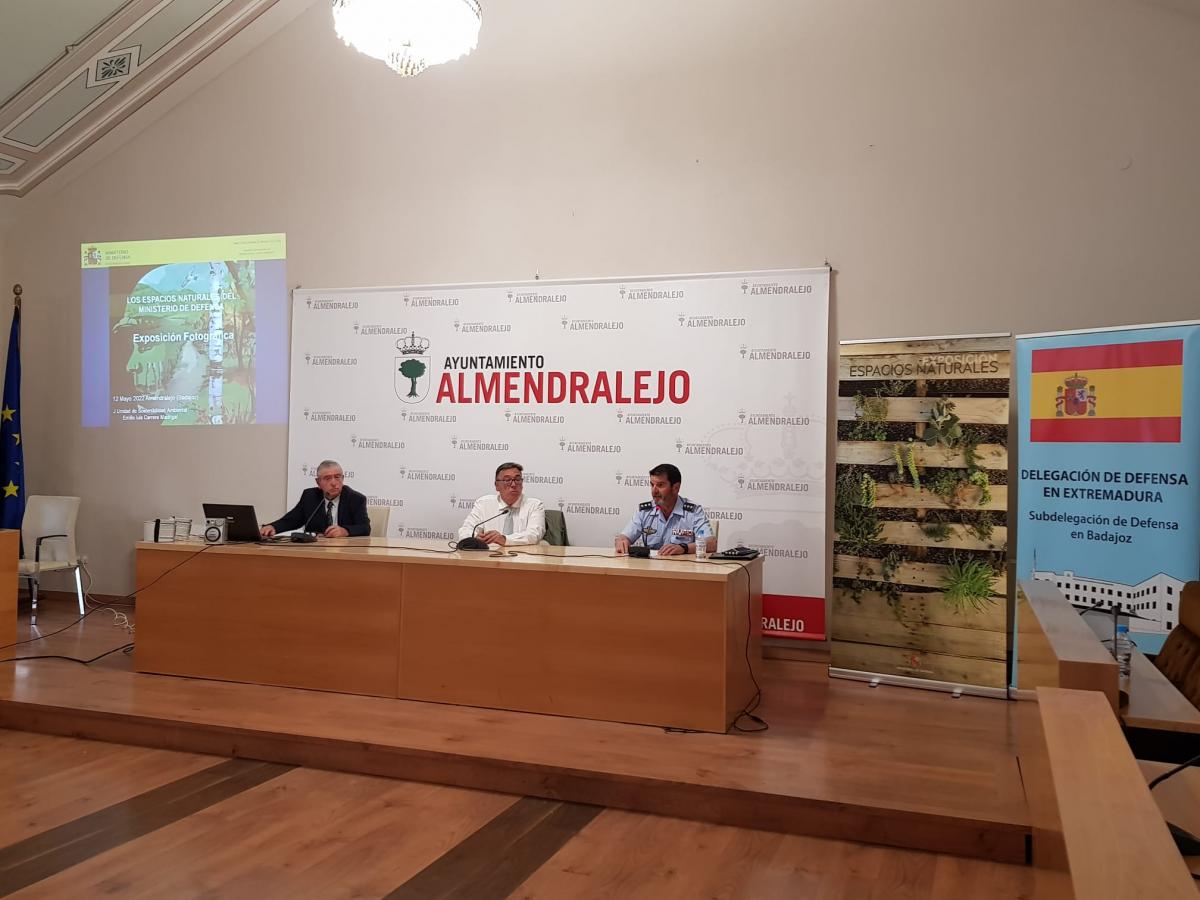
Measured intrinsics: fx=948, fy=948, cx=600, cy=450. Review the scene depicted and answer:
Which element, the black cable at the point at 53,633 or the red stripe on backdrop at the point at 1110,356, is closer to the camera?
the red stripe on backdrop at the point at 1110,356

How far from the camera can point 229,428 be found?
21.5ft

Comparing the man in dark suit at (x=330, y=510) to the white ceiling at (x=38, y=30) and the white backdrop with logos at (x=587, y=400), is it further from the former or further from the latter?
the white ceiling at (x=38, y=30)

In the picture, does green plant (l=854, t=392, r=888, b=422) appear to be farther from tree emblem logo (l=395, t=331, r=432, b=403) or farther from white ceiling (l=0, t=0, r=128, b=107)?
white ceiling (l=0, t=0, r=128, b=107)

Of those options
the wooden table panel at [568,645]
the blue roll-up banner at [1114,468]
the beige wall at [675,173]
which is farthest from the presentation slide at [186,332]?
the blue roll-up banner at [1114,468]

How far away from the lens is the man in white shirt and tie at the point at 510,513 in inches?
195

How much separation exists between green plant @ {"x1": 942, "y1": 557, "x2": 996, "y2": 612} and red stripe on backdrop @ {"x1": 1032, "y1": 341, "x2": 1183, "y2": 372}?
99cm

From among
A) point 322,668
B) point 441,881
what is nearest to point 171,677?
point 322,668

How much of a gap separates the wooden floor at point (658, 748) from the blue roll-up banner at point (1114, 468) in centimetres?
77

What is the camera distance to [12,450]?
22.0 ft

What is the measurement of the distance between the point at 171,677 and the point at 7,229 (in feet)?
15.5

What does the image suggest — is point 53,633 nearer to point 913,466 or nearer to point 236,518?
point 236,518

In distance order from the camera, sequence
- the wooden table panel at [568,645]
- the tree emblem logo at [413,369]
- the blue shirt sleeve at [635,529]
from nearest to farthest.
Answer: the wooden table panel at [568,645] < the blue shirt sleeve at [635,529] < the tree emblem logo at [413,369]

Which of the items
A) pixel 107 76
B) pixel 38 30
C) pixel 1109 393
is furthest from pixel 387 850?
pixel 107 76

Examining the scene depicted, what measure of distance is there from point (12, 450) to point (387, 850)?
5.42 metres
